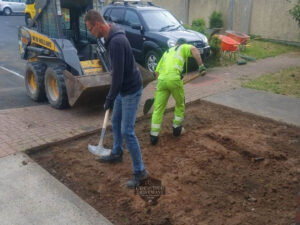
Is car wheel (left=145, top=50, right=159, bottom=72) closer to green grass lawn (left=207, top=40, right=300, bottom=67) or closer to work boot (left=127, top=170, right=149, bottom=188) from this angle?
green grass lawn (left=207, top=40, right=300, bottom=67)

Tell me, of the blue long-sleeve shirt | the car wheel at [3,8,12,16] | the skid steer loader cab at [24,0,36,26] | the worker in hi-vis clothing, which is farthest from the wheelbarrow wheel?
the car wheel at [3,8,12,16]

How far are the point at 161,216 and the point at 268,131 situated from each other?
314 centimetres

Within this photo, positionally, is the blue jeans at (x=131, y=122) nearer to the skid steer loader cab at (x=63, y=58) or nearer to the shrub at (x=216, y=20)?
the skid steer loader cab at (x=63, y=58)

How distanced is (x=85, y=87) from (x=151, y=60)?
4.27m

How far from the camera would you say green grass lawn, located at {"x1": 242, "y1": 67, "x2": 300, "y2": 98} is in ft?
27.3

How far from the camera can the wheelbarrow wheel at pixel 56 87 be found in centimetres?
643

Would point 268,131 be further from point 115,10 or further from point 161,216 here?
point 115,10

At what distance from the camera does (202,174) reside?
424 cm

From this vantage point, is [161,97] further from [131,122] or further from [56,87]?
[56,87]

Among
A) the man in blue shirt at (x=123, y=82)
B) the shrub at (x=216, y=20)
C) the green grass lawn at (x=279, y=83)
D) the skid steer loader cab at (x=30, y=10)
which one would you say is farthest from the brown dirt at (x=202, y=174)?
the shrub at (x=216, y=20)

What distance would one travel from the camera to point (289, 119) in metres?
6.32

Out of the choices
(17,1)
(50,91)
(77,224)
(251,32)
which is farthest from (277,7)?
(17,1)

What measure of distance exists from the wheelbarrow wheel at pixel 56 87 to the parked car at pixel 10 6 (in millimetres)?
21478

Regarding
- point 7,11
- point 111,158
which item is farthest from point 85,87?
point 7,11
